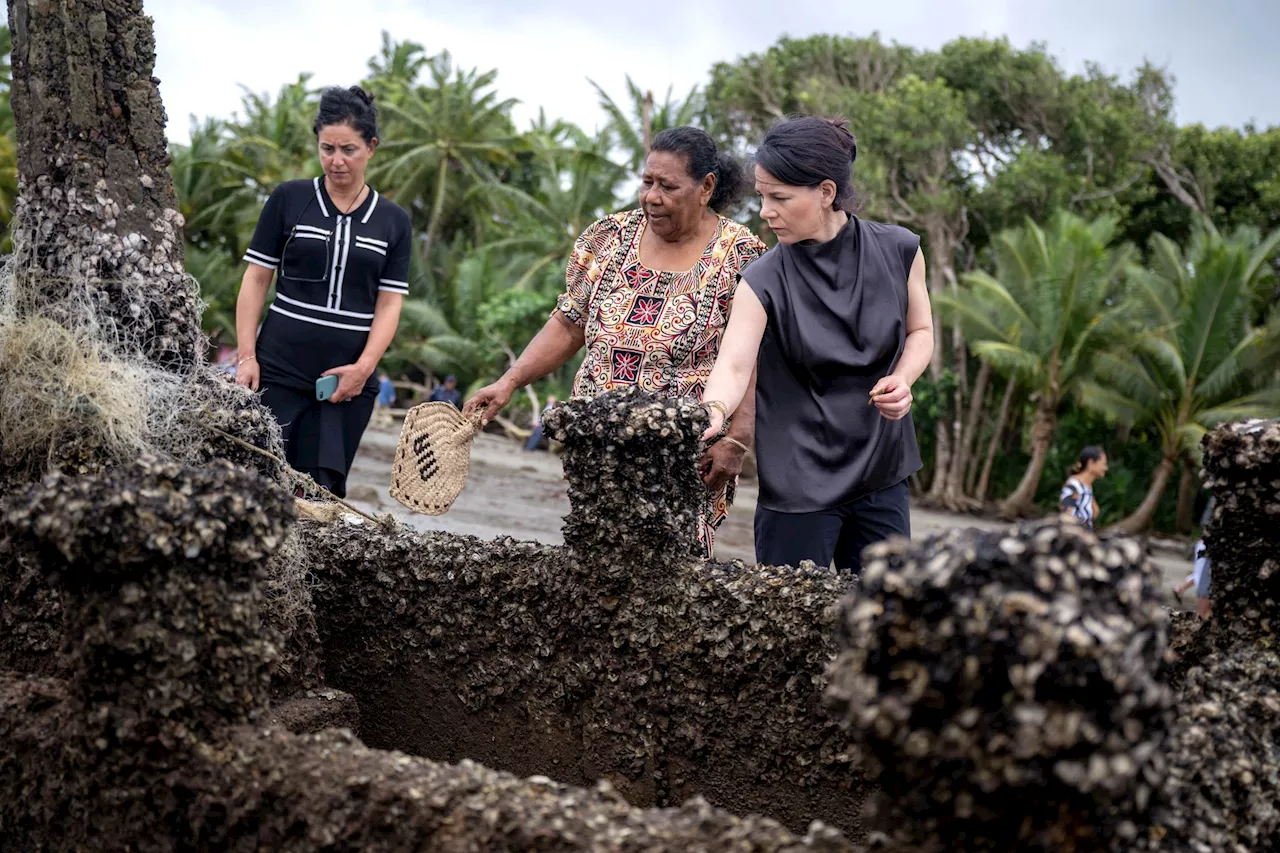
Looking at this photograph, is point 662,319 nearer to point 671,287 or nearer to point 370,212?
point 671,287

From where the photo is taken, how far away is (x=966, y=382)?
82.1 ft

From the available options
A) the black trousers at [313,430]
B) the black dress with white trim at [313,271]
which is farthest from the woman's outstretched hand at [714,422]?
the black dress with white trim at [313,271]

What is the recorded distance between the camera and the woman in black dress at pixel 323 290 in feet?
14.3

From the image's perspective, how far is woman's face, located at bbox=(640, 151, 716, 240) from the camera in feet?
12.5

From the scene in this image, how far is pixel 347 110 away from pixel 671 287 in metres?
1.38

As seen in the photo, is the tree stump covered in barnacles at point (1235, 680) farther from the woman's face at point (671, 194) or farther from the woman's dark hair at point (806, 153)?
the woman's face at point (671, 194)

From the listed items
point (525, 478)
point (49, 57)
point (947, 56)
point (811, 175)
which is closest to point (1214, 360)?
point (525, 478)

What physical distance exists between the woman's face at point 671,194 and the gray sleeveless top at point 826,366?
43 centimetres

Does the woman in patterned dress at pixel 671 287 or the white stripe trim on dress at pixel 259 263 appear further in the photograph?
the white stripe trim on dress at pixel 259 263

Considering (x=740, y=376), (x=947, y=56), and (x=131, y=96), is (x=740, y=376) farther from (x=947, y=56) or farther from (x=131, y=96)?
(x=947, y=56)

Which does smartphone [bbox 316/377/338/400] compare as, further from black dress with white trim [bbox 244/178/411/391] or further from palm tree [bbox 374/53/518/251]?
palm tree [bbox 374/53/518/251]

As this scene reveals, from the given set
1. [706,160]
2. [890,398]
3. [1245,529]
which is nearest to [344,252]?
[706,160]

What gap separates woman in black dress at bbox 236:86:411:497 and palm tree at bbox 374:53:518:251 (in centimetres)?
3003

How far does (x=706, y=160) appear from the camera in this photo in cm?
386
